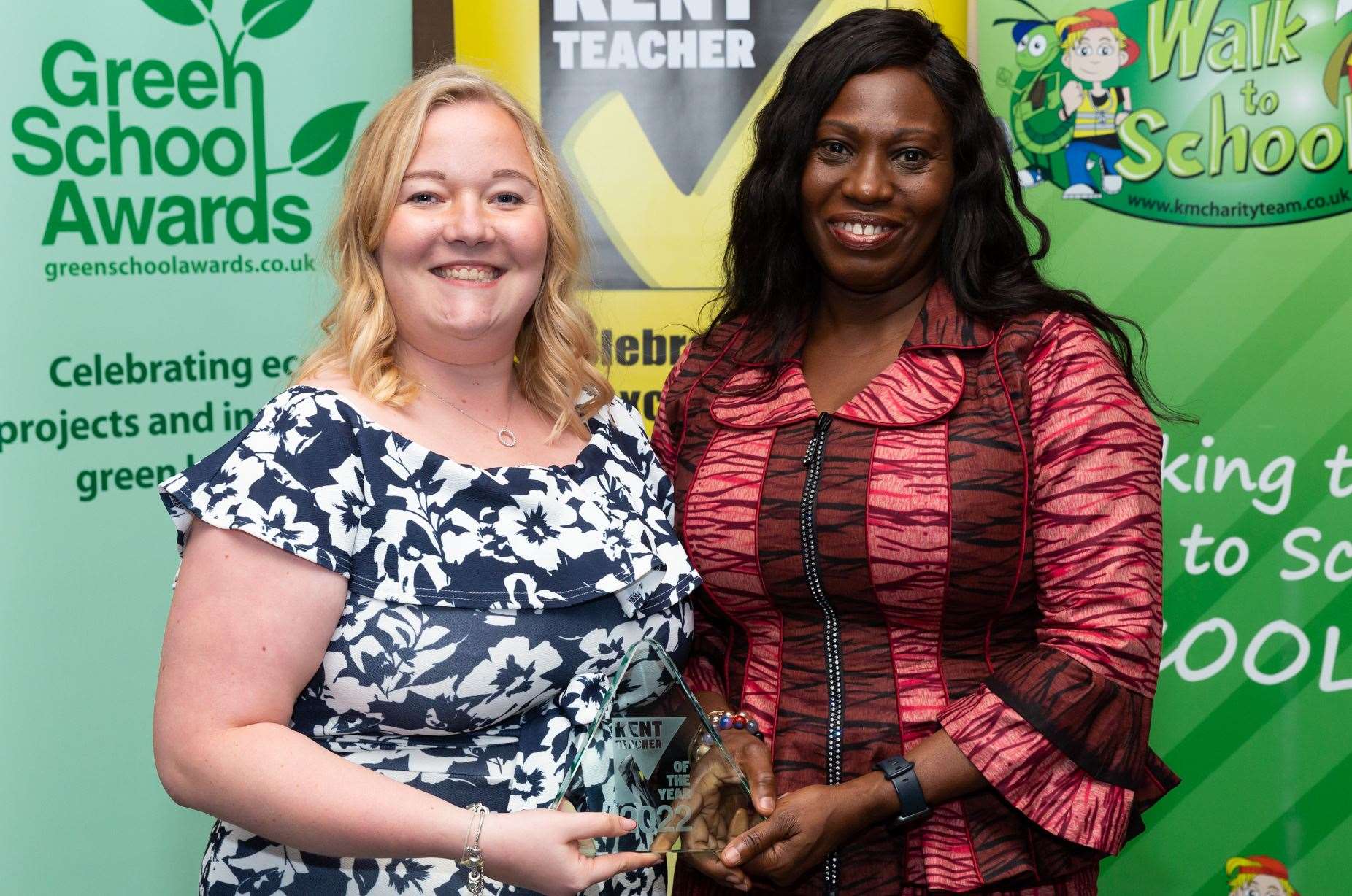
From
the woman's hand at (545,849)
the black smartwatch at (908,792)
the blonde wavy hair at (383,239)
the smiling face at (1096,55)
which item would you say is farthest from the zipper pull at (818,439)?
the smiling face at (1096,55)

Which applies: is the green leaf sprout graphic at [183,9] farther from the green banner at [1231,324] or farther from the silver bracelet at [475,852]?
the silver bracelet at [475,852]

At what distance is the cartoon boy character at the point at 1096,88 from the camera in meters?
3.00

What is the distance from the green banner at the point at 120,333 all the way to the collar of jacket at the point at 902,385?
1.31 m

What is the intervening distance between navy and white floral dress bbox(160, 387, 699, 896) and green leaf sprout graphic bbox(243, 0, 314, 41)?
5.80ft

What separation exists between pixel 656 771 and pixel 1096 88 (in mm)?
2108

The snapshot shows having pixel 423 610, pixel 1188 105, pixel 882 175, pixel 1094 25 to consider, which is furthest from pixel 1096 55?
pixel 423 610

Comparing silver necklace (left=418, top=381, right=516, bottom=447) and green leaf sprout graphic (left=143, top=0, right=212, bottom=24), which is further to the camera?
green leaf sprout graphic (left=143, top=0, right=212, bottom=24)

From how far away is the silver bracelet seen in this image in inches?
60.2

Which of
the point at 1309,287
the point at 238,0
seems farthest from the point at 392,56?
the point at 1309,287

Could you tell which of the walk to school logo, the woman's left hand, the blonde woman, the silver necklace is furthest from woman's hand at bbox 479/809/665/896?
the walk to school logo

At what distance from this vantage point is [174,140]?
9.93 ft

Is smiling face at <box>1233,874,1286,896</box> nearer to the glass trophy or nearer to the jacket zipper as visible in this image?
the jacket zipper

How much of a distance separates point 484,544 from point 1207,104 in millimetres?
2195

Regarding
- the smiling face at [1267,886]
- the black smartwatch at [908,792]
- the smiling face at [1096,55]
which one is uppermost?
the smiling face at [1096,55]
